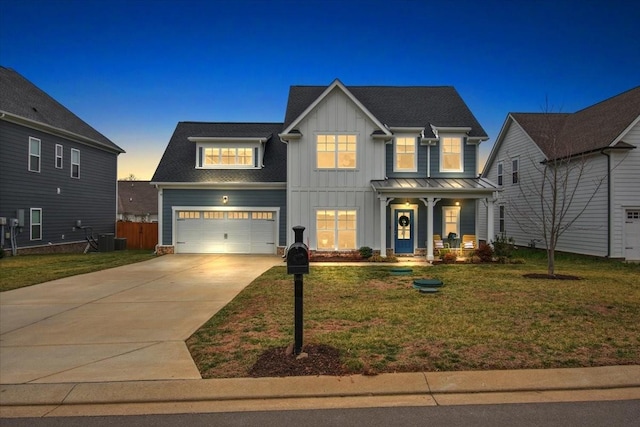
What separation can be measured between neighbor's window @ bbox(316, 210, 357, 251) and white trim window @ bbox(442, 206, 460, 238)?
173 inches

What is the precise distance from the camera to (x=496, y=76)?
29.2 m

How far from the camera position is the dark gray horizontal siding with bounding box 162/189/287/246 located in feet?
67.5

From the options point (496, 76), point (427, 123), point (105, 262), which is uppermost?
point (496, 76)

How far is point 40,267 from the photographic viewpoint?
15.1 meters

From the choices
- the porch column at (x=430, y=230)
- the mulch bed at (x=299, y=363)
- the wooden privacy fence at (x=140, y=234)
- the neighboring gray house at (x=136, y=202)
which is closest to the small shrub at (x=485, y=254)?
the porch column at (x=430, y=230)

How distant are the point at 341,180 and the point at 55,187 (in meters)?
15.2

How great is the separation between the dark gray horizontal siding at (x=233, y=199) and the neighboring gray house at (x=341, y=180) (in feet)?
0.17

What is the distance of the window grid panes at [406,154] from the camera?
19188 mm

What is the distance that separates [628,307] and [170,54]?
26761 millimetres

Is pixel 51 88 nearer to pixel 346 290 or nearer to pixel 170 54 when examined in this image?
pixel 170 54

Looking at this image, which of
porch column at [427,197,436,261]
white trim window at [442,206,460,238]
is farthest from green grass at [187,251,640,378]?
white trim window at [442,206,460,238]

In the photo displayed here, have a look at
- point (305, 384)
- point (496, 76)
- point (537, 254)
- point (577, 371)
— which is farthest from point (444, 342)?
point (496, 76)

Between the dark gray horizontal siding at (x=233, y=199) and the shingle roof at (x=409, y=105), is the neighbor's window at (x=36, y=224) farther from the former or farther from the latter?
the shingle roof at (x=409, y=105)

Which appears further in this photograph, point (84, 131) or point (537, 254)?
point (84, 131)
